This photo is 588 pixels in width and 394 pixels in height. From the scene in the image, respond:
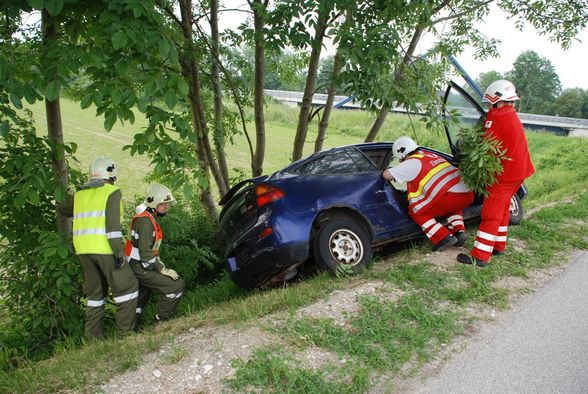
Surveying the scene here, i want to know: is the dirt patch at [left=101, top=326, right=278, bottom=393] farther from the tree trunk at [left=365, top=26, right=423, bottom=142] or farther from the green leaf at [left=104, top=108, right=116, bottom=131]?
the tree trunk at [left=365, top=26, right=423, bottom=142]

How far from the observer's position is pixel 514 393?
9.15 ft

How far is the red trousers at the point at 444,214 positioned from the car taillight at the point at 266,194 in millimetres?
1617

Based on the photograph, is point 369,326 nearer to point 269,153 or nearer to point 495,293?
point 495,293

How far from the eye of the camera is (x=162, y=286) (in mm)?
4703

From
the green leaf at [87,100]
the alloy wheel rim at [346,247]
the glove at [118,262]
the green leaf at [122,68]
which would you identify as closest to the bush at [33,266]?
the glove at [118,262]

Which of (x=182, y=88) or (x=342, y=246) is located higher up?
(x=182, y=88)

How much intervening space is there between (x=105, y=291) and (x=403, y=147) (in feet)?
11.7

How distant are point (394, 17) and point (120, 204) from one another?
329cm

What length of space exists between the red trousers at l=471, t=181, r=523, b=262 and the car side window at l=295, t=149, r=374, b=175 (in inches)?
51.6

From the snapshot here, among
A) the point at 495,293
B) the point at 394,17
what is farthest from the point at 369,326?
the point at 394,17

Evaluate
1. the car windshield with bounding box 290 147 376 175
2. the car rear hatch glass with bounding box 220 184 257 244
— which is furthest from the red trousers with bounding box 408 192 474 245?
the car rear hatch glass with bounding box 220 184 257 244

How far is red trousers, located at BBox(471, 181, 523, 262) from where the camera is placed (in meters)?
4.59

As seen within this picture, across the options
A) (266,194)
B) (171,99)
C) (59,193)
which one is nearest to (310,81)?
(266,194)

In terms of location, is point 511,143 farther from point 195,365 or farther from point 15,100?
point 15,100
